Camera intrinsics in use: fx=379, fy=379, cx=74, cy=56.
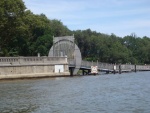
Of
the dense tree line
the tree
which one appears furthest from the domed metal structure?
the tree

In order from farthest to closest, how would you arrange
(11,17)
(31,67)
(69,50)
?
(69,50), (11,17), (31,67)

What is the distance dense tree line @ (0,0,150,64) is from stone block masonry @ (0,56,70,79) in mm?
7058

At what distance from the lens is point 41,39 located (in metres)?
77.8

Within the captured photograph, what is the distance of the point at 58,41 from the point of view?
207ft

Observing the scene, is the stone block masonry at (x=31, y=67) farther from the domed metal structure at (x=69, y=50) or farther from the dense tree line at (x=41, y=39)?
the dense tree line at (x=41, y=39)

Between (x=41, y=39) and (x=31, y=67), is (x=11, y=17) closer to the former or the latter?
(x=31, y=67)

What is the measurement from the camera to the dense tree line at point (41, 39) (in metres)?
58.3

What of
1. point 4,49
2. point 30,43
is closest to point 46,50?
point 30,43

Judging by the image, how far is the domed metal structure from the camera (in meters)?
61.5

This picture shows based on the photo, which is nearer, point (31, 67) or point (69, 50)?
point (31, 67)

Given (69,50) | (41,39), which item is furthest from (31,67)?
(41,39)

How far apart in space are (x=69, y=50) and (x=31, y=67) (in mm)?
10170

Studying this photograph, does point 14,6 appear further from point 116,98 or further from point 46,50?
point 116,98

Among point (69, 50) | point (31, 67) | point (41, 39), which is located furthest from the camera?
point (41, 39)
